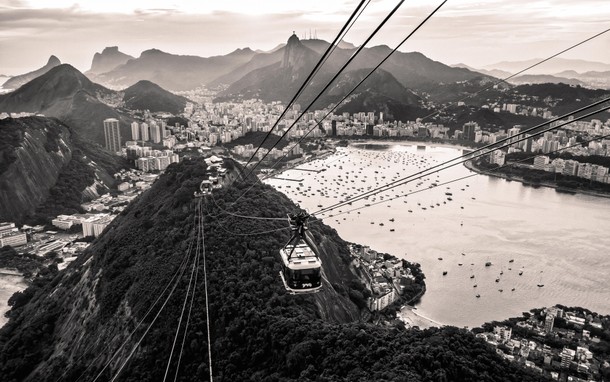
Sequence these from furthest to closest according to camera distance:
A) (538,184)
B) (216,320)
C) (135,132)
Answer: (135,132), (538,184), (216,320)

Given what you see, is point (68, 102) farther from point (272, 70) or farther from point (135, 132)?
point (272, 70)

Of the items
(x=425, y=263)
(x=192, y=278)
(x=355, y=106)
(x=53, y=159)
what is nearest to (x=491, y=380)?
(x=192, y=278)

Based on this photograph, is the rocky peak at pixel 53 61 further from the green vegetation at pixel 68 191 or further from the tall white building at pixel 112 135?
the green vegetation at pixel 68 191

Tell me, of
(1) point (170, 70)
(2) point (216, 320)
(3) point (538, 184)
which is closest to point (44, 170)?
(2) point (216, 320)

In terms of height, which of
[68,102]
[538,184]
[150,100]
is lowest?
[538,184]

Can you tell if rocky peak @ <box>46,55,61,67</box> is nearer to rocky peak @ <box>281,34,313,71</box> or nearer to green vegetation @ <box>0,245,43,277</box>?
rocky peak @ <box>281,34,313,71</box>

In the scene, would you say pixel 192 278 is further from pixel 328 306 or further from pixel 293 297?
pixel 328 306
